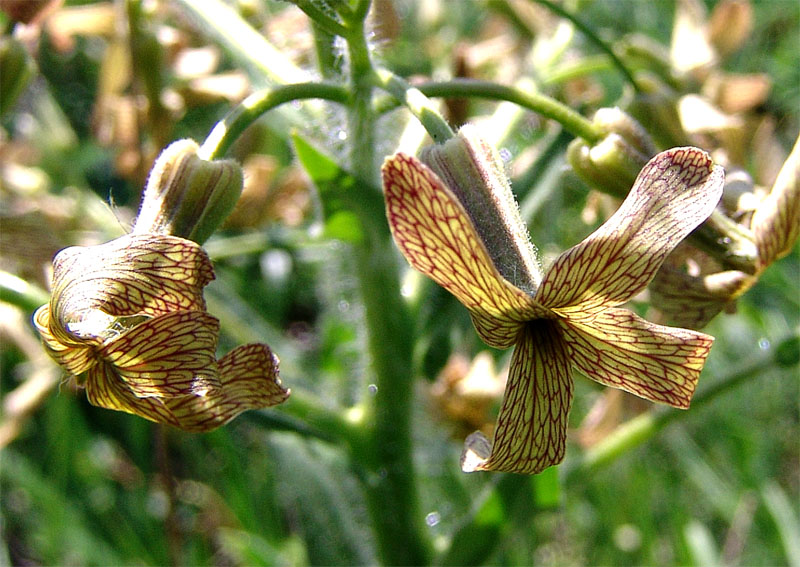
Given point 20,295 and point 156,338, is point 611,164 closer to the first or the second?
point 156,338

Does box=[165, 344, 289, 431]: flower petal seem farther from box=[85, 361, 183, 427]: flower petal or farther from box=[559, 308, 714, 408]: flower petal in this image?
box=[559, 308, 714, 408]: flower petal

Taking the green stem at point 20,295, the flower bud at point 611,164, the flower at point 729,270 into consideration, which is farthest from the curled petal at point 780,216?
the green stem at point 20,295

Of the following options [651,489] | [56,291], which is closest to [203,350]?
[56,291]

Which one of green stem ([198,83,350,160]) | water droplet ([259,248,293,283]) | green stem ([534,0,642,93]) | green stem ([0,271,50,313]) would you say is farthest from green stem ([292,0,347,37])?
water droplet ([259,248,293,283])

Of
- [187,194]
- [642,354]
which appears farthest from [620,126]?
[187,194]

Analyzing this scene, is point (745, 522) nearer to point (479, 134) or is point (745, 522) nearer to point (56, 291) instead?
point (479, 134)

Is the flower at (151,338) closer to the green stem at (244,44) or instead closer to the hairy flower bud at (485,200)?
the hairy flower bud at (485,200)
